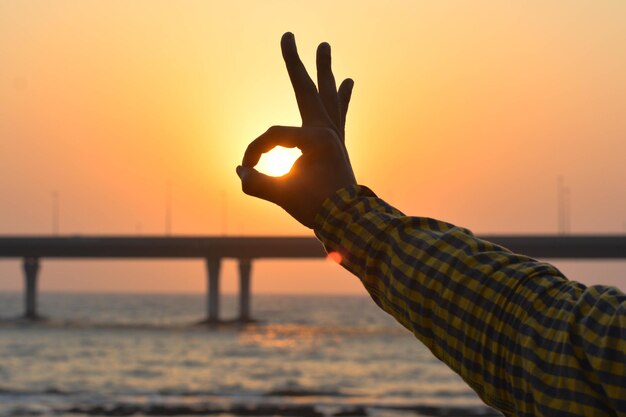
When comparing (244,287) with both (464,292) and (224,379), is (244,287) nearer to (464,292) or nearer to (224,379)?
(224,379)

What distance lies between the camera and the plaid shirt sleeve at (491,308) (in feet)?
3.75

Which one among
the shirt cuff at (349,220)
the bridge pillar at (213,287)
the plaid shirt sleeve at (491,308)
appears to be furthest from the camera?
the bridge pillar at (213,287)

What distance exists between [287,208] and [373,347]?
60716 millimetres

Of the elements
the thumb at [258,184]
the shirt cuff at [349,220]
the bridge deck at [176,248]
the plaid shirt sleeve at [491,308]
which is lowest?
the bridge deck at [176,248]

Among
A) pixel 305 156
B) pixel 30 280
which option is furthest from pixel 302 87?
pixel 30 280

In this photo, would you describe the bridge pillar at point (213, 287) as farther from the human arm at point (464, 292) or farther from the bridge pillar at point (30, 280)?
the human arm at point (464, 292)

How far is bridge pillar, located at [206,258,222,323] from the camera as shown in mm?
101075

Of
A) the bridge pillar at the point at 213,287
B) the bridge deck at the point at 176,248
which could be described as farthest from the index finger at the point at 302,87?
the bridge pillar at the point at 213,287

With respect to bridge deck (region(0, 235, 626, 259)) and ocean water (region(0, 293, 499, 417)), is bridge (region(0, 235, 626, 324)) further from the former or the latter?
ocean water (region(0, 293, 499, 417))

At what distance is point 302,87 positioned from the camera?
155 cm

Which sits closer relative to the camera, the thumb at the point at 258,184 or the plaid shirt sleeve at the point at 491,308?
the plaid shirt sleeve at the point at 491,308

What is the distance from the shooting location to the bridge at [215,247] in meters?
84.5

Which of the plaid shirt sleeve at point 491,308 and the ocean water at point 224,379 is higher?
the plaid shirt sleeve at point 491,308

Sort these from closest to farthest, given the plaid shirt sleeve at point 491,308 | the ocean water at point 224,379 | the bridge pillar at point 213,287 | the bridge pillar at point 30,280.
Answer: the plaid shirt sleeve at point 491,308, the ocean water at point 224,379, the bridge pillar at point 213,287, the bridge pillar at point 30,280
